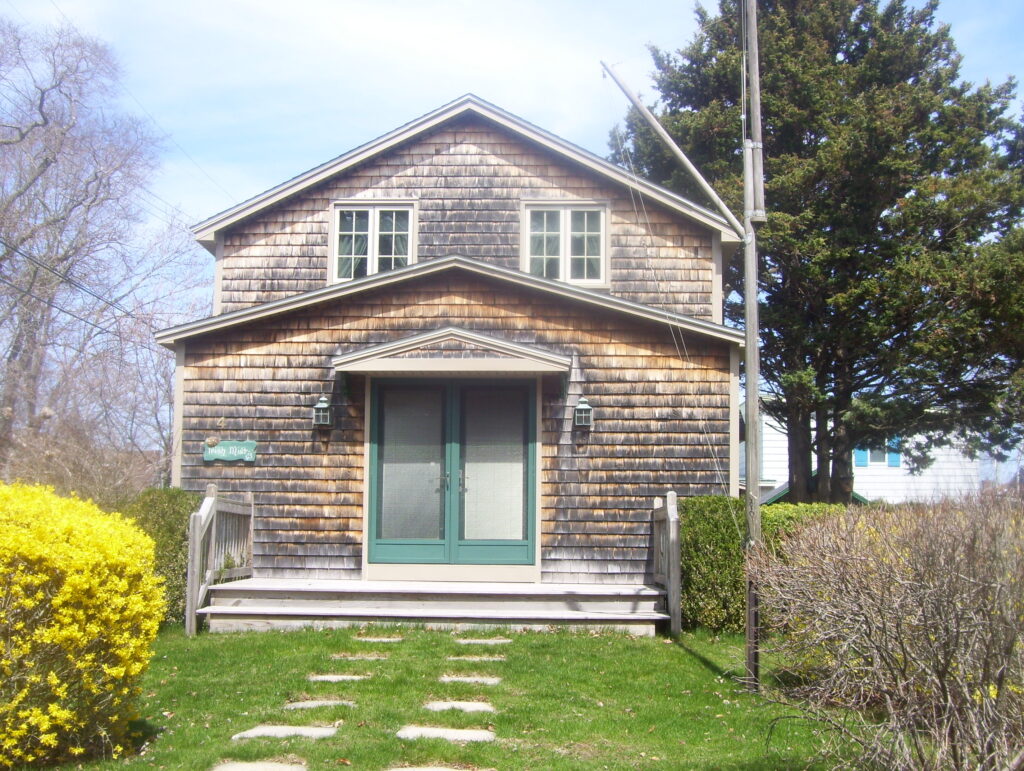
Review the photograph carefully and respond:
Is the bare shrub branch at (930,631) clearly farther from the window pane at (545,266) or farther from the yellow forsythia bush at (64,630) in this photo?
the window pane at (545,266)

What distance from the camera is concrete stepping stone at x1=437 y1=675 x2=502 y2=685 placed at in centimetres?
770

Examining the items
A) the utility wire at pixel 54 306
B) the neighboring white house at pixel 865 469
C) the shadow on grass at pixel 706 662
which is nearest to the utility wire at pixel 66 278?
the utility wire at pixel 54 306

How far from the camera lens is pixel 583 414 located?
11.6 meters

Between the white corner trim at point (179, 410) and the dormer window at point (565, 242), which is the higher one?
the dormer window at point (565, 242)

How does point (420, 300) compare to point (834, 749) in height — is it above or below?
above

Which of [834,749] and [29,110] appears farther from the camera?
[29,110]

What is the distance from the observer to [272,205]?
13.4 metres

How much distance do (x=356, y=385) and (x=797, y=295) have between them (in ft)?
45.4

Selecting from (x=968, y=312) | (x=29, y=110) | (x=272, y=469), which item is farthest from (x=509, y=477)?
(x=29, y=110)

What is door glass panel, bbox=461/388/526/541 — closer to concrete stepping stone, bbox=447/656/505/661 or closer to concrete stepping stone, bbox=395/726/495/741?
concrete stepping stone, bbox=447/656/505/661

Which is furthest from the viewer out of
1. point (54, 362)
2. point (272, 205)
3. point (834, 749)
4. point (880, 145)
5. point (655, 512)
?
point (54, 362)

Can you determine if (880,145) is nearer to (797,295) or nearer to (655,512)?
(797,295)

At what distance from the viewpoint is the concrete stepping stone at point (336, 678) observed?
7660 millimetres

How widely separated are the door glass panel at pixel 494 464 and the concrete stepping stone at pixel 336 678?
3919mm
